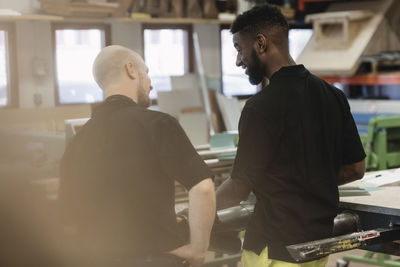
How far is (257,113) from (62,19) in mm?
5153

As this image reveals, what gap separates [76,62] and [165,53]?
1.23m

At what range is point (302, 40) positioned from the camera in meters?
9.15

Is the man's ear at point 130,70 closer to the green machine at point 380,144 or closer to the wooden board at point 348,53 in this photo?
the green machine at point 380,144

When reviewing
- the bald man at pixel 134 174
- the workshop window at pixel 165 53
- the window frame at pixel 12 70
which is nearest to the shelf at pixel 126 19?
the workshop window at pixel 165 53

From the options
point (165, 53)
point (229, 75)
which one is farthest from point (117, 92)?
point (229, 75)

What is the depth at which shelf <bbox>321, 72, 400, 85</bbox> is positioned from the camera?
7162 mm

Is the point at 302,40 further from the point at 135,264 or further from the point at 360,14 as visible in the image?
the point at 135,264

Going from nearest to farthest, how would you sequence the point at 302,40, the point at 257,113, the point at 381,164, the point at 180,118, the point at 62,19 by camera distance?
the point at 257,113, the point at 381,164, the point at 62,19, the point at 180,118, the point at 302,40

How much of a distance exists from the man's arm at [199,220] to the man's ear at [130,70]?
394 mm

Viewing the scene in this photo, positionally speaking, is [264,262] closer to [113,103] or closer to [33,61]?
[113,103]

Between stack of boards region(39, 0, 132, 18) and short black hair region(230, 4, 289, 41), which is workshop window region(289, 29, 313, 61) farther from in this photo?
short black hair region(230, 4, 289, 41)

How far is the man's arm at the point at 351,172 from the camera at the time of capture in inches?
83.7

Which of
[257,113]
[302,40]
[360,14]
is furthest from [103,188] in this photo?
[302,40]

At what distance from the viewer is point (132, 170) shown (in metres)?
1.82
